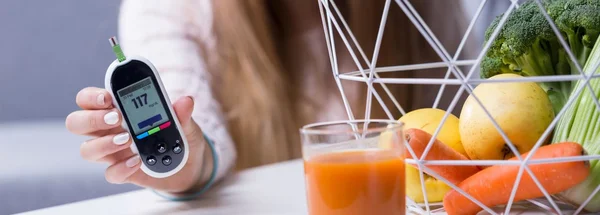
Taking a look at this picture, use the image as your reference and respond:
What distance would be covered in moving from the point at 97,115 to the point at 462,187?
416 millimetres

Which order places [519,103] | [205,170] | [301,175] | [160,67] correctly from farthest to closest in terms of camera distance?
[160,67]
[205,170]
[301,175]
[519,103]

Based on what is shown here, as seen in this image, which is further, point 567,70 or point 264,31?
point 264,31

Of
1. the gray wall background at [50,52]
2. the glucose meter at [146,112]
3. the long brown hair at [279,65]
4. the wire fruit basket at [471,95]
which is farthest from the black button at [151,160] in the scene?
the gray wall background at [50,52]

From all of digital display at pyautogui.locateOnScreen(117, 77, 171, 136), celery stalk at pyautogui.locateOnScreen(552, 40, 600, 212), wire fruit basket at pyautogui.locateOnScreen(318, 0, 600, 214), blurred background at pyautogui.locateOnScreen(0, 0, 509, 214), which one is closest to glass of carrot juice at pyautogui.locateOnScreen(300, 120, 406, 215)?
wire fruit basket at pyautogui.locateOnScreen(318, 0, 600, 214)

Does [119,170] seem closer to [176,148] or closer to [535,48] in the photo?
[176,148]

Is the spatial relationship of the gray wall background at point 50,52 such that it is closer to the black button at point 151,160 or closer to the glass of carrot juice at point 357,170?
the black button at point 151,160

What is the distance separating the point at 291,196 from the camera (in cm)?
65

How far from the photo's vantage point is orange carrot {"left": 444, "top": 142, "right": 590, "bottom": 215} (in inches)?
15.4

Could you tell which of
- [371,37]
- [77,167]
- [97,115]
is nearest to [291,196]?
[97,115]

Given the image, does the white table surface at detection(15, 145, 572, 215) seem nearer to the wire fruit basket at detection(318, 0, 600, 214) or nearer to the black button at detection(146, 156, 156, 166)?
the black button at detection(146, 156, 156, 166)

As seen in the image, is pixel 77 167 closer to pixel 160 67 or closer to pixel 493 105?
pixel 160 67

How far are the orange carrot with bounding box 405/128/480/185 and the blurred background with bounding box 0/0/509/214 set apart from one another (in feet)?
3.25

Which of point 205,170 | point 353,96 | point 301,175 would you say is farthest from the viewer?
point 353,96

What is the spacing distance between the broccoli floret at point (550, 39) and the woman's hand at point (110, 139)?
41 centimetres
